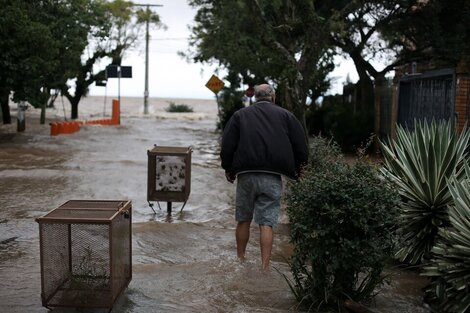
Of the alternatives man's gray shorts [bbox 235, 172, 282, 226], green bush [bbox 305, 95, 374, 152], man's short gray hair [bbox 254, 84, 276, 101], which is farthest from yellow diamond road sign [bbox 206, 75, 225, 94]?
man's gray shorts [bbox 235, 172, 282, 226]

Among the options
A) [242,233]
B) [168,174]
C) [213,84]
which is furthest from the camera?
[213,84]

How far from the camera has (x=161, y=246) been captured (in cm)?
779

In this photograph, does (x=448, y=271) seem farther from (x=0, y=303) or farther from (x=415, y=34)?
(x=415, y=34)

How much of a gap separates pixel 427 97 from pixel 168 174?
21.3 ft

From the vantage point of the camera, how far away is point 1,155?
1805 cm

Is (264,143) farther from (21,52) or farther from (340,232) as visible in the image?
(21,52)

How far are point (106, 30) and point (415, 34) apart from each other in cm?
1472

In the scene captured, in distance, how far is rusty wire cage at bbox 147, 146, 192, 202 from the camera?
31.3 feet

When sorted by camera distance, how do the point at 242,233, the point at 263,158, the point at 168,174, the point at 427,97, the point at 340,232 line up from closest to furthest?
the point at 340,232, the point at 263,158, the point at 242,233, the point at 168,174, the point at 427,97

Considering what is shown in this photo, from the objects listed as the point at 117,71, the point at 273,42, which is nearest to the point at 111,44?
the point at 117,71

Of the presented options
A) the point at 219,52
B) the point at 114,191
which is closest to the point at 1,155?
the point at 114,191

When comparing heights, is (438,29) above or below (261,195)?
above

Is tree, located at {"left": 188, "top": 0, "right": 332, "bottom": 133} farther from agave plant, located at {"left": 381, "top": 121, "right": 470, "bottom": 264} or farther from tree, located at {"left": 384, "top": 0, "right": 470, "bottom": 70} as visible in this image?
agave plant, located at {"left": 381, "top": 121, "right": 470, "bottom": 264}

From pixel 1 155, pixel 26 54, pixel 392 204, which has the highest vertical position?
pixel 26 54
